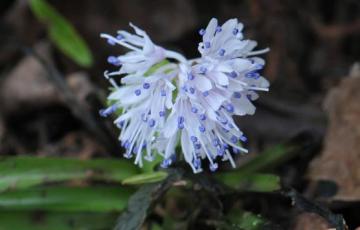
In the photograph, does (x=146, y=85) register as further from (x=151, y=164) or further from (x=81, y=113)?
(x=81, y=113)

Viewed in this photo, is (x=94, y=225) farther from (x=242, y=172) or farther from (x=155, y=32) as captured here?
(x=155, y=32)

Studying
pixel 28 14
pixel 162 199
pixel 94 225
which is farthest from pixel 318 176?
pixel 28 14

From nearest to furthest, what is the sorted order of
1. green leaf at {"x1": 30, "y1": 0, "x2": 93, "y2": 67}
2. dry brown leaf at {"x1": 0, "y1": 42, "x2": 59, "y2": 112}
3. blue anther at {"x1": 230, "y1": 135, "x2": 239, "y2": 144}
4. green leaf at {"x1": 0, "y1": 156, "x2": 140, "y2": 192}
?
blue anther at {"x1": 230, "y1": 135, "x2": 239, "y2": 144}
green leaf at {"x1": 0, "y1": 156, "x2": 140, "y2": 192}
green leaf at {"x1": 30, "y1": 0, "x2": 93, "y2": 67}
dry brown leaf at {"x1": 0, "y1": 42, "x2": 59, "y2": 112}

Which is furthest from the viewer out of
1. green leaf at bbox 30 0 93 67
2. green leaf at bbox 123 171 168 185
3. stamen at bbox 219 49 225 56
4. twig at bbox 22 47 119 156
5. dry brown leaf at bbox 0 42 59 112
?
dry brown leaf at bbox 0 42 59 112

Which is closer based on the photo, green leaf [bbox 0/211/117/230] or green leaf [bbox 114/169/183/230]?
green leaf [bbox 114/169/183/230]

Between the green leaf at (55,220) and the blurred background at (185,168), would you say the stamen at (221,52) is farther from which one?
the green leaf at (55,220)

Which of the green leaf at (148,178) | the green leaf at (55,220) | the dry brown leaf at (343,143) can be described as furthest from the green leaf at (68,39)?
the dry brown leaf at (343,143)

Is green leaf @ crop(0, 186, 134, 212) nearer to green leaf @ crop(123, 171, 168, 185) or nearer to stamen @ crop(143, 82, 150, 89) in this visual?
green leaf @ crop(123, 171, 168, 185)

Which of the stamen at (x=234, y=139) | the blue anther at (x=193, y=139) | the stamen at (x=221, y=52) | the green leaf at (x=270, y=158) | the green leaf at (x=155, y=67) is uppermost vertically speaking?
the green leaf at (x=155, y=67)

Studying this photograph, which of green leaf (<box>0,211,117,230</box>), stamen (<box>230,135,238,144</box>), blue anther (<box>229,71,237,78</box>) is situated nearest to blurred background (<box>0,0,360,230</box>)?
Result: green leaf (<box>0,211,117,230</box>)

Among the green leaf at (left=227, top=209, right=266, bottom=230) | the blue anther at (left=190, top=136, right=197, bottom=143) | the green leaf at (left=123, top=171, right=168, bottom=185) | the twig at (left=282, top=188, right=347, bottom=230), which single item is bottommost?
the twig at (left=282, top=188, right=347, bottom=230)
